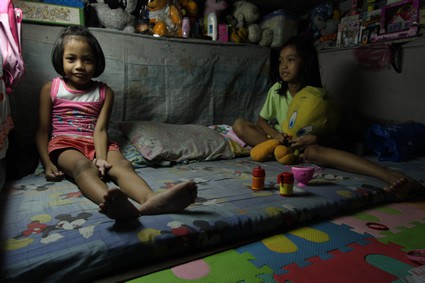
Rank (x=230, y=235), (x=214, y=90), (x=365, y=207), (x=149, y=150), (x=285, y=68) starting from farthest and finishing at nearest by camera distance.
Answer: (x=214, y=90)
(x=285, y=68)
(x=149, y=150)
(x=365, y=207)
(x=230, y=235)

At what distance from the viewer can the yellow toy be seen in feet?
5.05

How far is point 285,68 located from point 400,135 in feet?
2.34

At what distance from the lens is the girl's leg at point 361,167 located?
1.16 m

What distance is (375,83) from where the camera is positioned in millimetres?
2100

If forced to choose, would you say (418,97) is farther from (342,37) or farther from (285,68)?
(285,68)

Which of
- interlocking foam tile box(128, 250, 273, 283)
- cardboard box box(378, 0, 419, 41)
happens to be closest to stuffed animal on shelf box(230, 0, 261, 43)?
cardboard box box(378, 0, 419, 41)

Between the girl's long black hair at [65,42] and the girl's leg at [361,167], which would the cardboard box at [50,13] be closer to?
the girl's long black hair at [65,42]

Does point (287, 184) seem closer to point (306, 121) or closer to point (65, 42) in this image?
point (306, 121)

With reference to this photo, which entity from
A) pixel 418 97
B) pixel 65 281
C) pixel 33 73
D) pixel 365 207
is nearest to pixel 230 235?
pixel 65 281

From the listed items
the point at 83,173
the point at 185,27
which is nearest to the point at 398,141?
the point at 185,27

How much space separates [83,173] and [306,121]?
105 cm

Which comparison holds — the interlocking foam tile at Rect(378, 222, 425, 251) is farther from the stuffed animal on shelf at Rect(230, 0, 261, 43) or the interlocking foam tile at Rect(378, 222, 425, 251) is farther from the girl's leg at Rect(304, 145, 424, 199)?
the stuffed animal on shelf at Rect(230, 0, 261, 43)

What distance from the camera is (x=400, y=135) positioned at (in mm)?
1660

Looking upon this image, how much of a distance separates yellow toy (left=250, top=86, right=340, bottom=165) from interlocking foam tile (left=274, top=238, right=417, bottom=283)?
2.44ft
